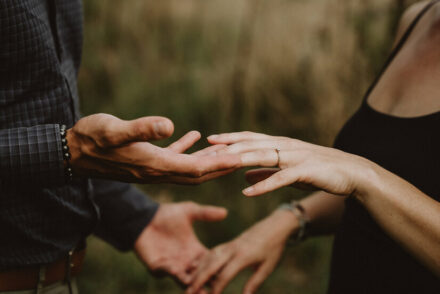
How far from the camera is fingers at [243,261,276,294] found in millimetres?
1501

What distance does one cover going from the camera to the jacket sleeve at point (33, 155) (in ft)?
3.30

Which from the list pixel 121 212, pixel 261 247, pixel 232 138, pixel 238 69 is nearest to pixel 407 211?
pixel 232 138

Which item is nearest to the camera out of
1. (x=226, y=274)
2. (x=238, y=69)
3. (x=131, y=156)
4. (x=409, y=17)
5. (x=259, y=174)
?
(x=131, y=156)

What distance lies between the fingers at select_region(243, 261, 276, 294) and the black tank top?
0.21 metres

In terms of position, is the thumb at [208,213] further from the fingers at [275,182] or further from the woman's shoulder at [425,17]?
the woman's shoulder at [425,17]

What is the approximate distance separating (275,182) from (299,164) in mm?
82

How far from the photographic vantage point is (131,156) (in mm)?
954

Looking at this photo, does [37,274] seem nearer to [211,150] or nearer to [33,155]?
[33,155]

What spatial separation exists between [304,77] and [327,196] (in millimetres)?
2033

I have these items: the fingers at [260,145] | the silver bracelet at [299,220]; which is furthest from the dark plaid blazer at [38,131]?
the silver bracelet at [299,220]

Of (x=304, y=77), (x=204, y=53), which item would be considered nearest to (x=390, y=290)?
(x=304, y=77)

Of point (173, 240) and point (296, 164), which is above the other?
point (296, 164)

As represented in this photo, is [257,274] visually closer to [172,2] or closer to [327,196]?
[327,196]

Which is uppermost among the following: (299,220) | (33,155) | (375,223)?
(33,155)
